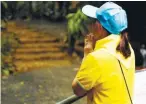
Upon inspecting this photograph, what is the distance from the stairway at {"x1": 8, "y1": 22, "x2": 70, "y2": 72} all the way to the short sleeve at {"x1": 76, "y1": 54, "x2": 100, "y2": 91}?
5.65 m

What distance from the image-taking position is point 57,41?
928 centimetres

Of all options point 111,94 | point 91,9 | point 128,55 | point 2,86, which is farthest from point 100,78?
point 2,86

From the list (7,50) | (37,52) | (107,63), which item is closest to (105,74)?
(107,63)

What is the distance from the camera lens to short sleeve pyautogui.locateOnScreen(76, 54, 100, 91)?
181 centimetres

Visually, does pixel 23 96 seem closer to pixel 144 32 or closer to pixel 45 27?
pixel 144 32

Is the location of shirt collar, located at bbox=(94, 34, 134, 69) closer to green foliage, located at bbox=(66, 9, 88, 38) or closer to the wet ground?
the wet ground

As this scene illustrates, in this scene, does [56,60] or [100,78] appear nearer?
[100,78]

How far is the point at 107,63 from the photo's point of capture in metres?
1.82

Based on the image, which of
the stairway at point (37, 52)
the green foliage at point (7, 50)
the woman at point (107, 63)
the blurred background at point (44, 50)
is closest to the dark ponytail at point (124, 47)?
the woman at point (107, 63)

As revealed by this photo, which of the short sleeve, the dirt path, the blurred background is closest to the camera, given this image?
the short sleeve

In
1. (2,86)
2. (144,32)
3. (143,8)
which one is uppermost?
(143,8)

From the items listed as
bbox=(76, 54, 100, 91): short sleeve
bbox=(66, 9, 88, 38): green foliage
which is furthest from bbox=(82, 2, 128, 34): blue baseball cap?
bbox=(66, 9, 88, 38): green foliage

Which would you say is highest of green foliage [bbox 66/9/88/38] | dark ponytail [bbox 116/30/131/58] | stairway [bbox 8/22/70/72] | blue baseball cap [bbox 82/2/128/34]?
blue baseball cap [bbox 82/2/128/34]

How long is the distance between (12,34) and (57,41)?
51.2 inches
